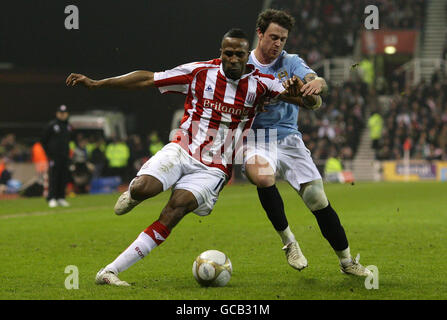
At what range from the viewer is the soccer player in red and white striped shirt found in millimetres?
5867

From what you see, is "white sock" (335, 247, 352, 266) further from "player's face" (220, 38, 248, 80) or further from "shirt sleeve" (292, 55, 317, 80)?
"player's face" (220, 38, 248, 80)

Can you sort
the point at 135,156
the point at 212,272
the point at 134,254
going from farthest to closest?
the point at 135,156 → the point at 212,272 → the point at 134,254

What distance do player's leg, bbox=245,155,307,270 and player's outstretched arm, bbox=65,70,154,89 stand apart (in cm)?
116

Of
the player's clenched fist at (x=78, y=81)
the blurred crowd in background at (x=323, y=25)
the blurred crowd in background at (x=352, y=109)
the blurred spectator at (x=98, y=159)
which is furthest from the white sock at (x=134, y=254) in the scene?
the blurred crowd in background at (x=323, y=25)

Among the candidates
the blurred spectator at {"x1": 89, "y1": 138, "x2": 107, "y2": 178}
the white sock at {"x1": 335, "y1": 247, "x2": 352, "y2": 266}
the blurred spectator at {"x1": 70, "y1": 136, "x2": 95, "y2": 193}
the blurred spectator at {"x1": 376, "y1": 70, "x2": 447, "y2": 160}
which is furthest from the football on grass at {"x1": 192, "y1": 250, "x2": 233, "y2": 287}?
the blurred spectator at {"x1": 376, "y1": 70, "x2": 447, "y2": 160}

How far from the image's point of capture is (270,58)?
6730mm

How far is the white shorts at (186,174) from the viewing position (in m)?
5.89

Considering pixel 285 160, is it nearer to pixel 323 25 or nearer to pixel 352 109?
pixel 352 109

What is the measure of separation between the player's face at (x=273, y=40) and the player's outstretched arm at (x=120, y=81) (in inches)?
44.9

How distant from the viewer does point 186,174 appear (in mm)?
6125

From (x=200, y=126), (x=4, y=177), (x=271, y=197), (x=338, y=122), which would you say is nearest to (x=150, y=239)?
(x=200, y=126)

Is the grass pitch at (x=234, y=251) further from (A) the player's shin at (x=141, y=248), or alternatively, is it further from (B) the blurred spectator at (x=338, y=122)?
(B) the blurred spectator at (x=338, y=122)

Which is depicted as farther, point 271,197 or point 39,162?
point 39,162

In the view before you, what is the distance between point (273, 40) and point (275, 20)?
178 millimetres
